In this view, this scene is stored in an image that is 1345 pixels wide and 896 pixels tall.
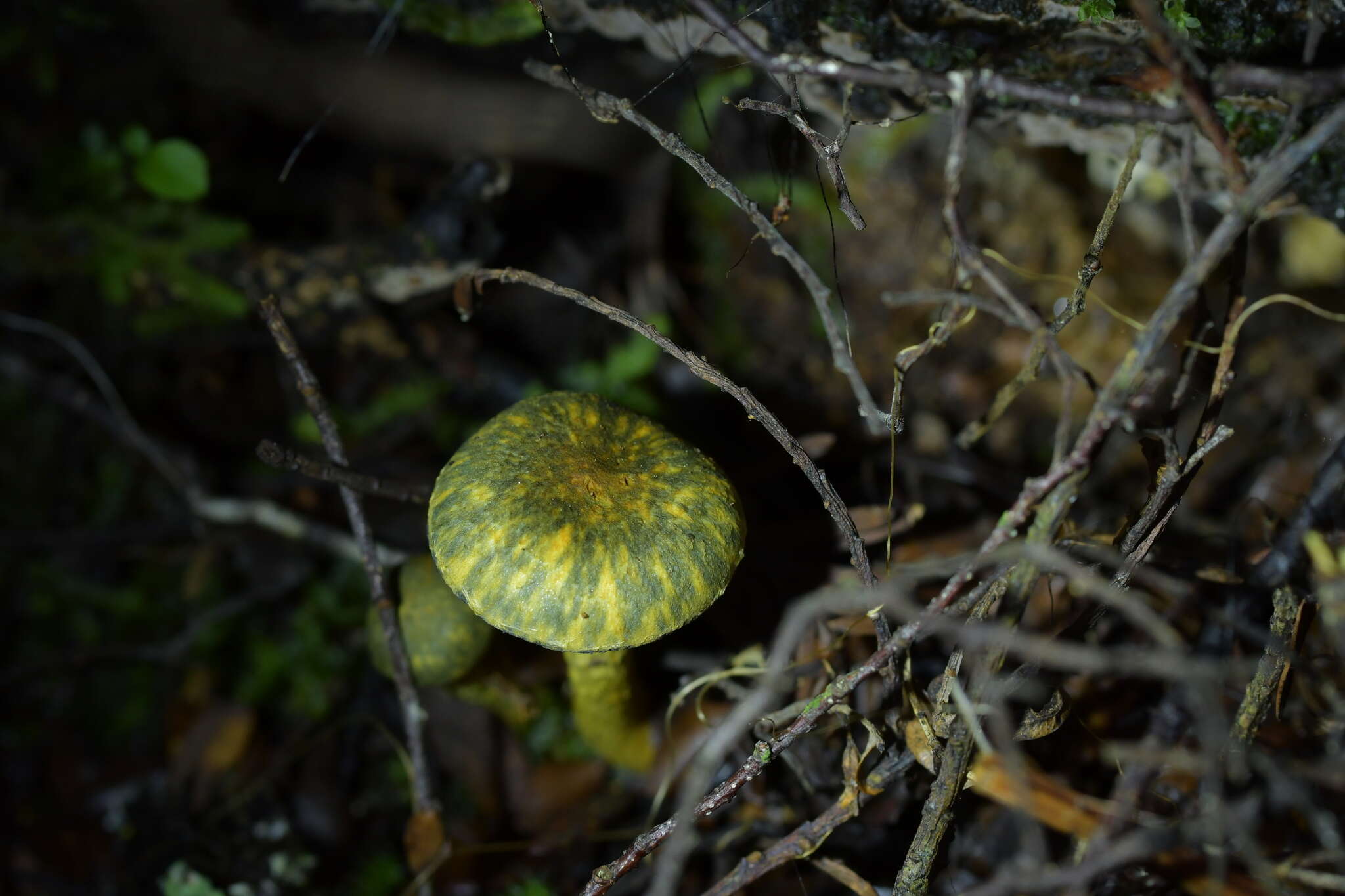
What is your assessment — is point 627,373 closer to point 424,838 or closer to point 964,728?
point 424,838

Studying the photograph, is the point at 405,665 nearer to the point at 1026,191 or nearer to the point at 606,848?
the point at 606,848

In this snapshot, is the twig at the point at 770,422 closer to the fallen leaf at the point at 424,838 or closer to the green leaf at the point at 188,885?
the fallen leaf at the point at 424,838

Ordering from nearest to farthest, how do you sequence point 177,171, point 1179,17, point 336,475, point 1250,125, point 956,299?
point 956,299 < point 1179,17 < point 1250,125 < point 336,475 < point 177,171

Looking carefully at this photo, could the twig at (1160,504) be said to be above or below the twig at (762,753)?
above

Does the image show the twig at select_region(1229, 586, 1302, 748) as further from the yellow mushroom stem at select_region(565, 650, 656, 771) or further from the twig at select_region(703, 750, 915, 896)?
the yellow mushroom stem at select_region(565, 650, 656, 771)

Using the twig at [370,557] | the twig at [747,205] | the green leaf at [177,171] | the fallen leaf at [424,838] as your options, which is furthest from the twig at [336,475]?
the green leaf at [177,171]

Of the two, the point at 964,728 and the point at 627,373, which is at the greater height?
the point at 964,728

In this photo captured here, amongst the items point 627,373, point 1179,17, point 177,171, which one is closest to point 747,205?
point 1179,17

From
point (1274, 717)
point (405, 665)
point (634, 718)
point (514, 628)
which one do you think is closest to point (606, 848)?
point (634, 718)
